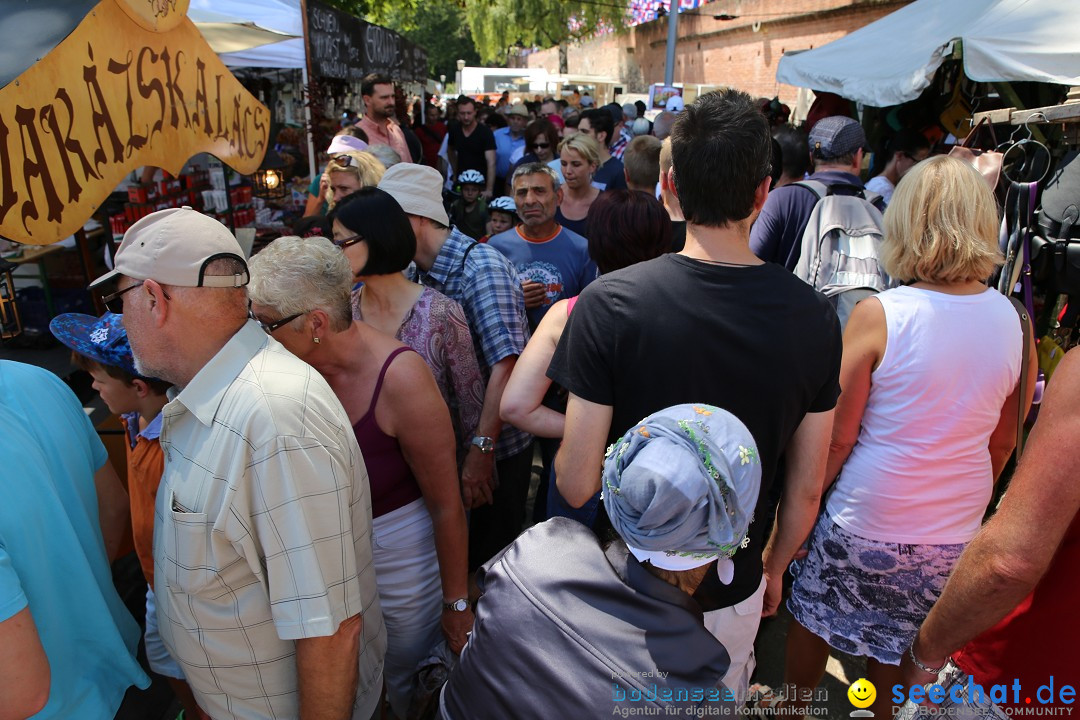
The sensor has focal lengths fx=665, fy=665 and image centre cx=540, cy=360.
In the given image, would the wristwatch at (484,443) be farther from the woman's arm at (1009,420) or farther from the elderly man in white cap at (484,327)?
the woman's arm at (1009,420)

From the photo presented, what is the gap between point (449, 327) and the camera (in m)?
2.30

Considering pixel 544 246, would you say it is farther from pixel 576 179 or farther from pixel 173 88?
pixel 173 88

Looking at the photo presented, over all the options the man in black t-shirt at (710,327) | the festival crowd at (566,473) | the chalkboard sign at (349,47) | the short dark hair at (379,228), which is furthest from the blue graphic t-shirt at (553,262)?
the chalkboard sign at (349,47)

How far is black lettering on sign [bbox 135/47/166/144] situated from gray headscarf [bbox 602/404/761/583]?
7.06 feet

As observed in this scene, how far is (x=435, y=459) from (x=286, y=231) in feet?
15.3

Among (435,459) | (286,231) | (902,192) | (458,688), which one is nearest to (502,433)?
(435,459)

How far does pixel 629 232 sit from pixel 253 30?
16.6 feet

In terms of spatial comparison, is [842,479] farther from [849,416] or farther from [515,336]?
[515,336]

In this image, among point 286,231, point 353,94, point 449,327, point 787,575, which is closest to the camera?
point 449,327

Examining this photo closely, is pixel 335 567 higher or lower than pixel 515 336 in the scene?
lower

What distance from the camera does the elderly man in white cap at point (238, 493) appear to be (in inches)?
51.3

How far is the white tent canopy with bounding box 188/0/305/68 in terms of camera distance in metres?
4.94

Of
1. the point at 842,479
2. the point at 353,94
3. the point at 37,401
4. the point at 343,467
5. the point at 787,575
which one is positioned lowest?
the point at 787,575

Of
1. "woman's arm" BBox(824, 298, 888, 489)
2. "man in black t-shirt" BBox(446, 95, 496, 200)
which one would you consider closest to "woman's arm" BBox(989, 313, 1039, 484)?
"woman's arm" BBox(824, 298, 888, 489)
